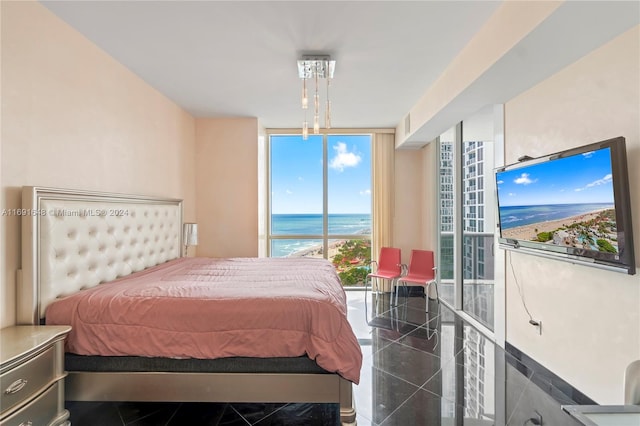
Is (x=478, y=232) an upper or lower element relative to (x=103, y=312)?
upper

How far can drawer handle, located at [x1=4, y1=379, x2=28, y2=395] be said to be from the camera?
1.44 m

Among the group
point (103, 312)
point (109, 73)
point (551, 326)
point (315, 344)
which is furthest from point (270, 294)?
point (109, 73)

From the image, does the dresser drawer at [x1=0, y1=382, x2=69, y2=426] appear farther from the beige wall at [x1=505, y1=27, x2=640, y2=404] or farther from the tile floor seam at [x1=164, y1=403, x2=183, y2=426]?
the beige wall at [x1=505, y1=27, x2=640, y2=404]

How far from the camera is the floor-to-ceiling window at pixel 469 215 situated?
358 centimetres

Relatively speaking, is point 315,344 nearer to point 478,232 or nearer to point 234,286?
point 234,286

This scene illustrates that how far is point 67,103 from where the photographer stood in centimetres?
222

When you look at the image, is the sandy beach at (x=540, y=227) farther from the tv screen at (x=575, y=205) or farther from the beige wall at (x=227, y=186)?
the beige wall at (x=227, y=186)

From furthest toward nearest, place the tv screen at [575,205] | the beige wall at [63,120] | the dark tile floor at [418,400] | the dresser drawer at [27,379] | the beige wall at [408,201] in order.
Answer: the beige wall at [408,201], the dark tile floor at [418,400], the beige wall at [63,120], the tv screen at [575,205], the dresser drawer at [27,379]

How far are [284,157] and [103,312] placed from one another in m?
4.07

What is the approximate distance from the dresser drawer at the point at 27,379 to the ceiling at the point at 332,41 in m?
2.16

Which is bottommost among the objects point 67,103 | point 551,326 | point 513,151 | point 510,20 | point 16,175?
point 551,326

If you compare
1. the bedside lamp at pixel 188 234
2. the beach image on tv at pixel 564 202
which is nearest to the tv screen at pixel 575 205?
the beach image on tv at pixel 564 202

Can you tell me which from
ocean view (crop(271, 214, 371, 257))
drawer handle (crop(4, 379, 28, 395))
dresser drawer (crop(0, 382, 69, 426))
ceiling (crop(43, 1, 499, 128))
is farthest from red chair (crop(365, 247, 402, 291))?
drawer handle (crop(4, 379, 28, 395))

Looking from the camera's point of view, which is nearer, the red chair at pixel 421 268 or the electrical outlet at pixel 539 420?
the electrical outlet at pixel 539 420
